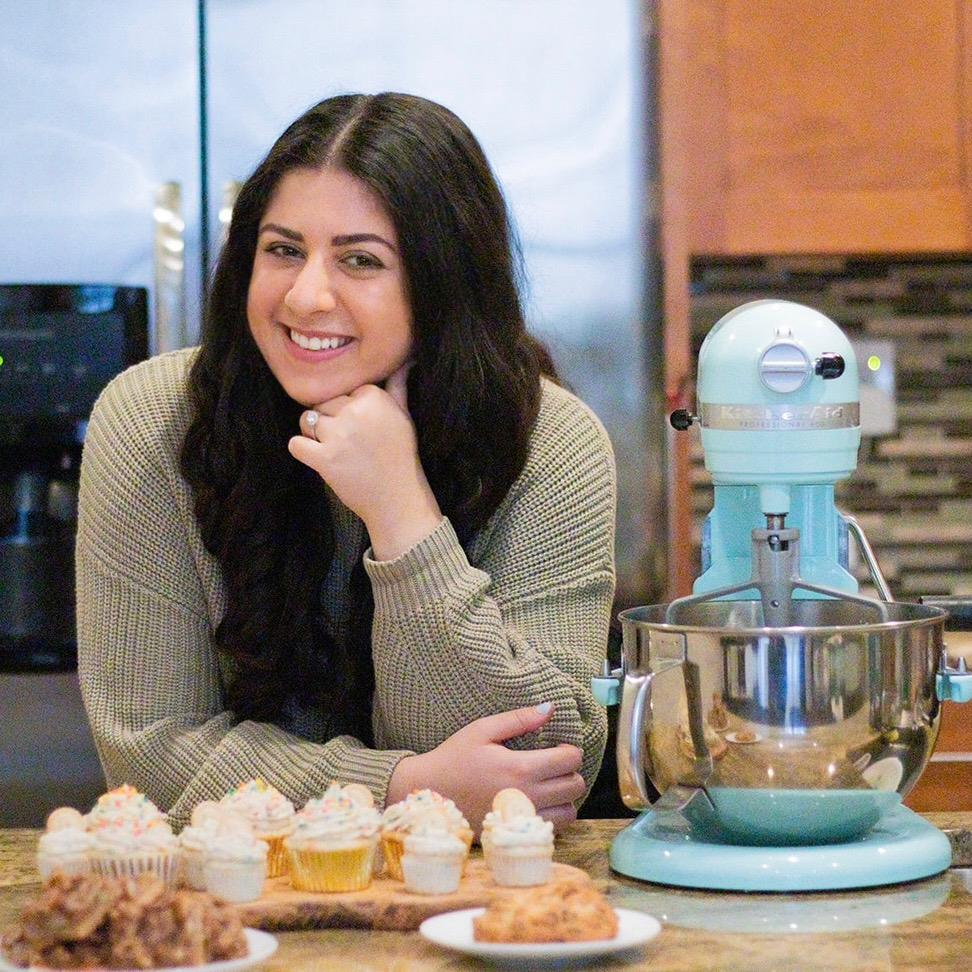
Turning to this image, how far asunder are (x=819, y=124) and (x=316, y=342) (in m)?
1.51

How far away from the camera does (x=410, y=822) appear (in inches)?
43.2

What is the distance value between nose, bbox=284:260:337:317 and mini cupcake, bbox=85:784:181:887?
525 millimetres

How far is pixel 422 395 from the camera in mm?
1590

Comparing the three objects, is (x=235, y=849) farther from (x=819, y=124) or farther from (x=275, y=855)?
(x=819, y=124)

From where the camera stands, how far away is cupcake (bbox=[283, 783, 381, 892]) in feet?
3.47

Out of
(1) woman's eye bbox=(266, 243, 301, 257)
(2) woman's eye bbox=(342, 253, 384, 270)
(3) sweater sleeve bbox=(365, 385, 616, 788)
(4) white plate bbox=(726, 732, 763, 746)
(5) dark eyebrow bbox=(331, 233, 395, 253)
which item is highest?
(5) dark eyebrow bbox=(331, 233, 395, 253)

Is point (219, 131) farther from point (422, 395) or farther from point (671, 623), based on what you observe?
point (671, 623)

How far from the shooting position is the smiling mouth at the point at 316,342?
4.86ft

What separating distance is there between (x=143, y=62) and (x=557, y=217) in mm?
704

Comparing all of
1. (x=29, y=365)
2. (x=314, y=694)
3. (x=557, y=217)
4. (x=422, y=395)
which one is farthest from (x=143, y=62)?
(x=314, y=694)

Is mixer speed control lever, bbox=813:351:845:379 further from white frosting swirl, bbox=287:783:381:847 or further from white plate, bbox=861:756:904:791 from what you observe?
white frosting swirl, bbox=287:783:381:847

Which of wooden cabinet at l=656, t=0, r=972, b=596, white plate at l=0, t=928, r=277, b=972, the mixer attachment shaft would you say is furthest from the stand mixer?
wooden cabinet at l=656, t=0, r=972, b=596

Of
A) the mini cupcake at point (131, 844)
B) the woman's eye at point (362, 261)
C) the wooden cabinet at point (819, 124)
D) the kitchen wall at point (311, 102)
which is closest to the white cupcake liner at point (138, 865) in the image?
the mini cupcake at point (131, 844)

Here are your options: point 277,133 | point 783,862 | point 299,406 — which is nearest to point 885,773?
point 783,862
